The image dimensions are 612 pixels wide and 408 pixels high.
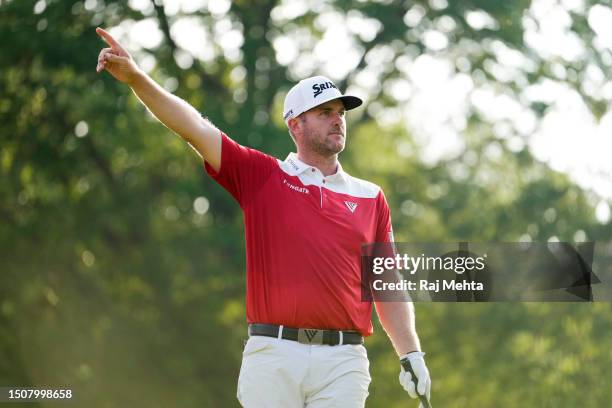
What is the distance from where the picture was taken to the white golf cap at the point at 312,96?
5527 millimetres

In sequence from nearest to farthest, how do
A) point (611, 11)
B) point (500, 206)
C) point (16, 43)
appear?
point (16, 43)
point (611, 11)
point (500, 206)

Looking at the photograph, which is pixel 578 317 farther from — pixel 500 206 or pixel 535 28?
pixel 535 28

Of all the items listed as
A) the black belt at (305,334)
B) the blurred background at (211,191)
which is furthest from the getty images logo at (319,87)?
the blurred background at (211,191)

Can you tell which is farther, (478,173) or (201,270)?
(478,173)

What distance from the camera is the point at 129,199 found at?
18844mm

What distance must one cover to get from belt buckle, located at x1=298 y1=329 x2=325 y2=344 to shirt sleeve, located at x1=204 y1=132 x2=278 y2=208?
0.71 m

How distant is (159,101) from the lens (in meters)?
4.90

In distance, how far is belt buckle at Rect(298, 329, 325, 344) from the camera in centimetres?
511

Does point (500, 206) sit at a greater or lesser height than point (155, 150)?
lesser

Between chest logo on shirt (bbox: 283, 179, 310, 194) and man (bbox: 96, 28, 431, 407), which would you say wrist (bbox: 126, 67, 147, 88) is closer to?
man (bbox: 96, 28, 431, 407)

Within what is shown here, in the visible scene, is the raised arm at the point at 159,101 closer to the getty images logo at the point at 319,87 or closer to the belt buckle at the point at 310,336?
the getty images logo at the point at 319,87

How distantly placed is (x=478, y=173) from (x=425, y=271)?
10444 mm

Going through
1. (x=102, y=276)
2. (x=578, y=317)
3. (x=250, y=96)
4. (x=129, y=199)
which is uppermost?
(x=250, y=96)

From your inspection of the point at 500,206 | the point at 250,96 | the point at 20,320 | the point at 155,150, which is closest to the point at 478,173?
the point at 500,206
